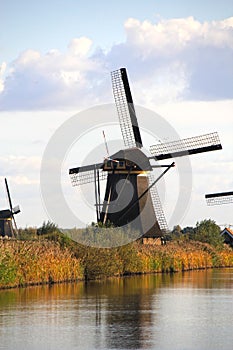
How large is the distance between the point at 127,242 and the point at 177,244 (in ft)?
36.5

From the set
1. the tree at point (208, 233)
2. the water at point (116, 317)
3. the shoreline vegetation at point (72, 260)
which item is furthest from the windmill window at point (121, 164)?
the tree at point (208, 233)

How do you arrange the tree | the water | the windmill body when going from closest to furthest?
the water → the windmill body → the tree

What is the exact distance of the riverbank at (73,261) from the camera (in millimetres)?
27239

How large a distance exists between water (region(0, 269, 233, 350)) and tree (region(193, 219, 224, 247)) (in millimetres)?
27764

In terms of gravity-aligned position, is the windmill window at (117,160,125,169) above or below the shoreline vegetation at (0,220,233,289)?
above

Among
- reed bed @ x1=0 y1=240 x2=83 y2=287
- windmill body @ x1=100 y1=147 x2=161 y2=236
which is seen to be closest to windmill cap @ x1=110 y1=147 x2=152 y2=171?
windmill body @ x1=100 y1=147 x2=161 y2=236

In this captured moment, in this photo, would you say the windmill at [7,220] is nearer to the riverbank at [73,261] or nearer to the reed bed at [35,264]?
the riverbank at [73,261]

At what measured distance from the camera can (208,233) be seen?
188ft

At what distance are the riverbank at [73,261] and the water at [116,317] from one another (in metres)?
1.03

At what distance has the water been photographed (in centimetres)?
1442

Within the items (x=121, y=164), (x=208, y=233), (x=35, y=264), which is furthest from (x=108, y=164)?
(x=208, y=233)

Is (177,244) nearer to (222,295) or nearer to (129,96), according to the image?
(129,96)

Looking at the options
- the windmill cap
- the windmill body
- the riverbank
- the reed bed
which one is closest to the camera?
the reed bed

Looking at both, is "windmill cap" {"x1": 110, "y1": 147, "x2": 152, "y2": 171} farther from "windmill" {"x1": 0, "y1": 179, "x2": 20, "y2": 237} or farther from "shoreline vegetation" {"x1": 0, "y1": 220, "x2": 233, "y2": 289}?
"windmill" {"x1": 0, "y1": 179, "x2": 20, "y2": 237}
